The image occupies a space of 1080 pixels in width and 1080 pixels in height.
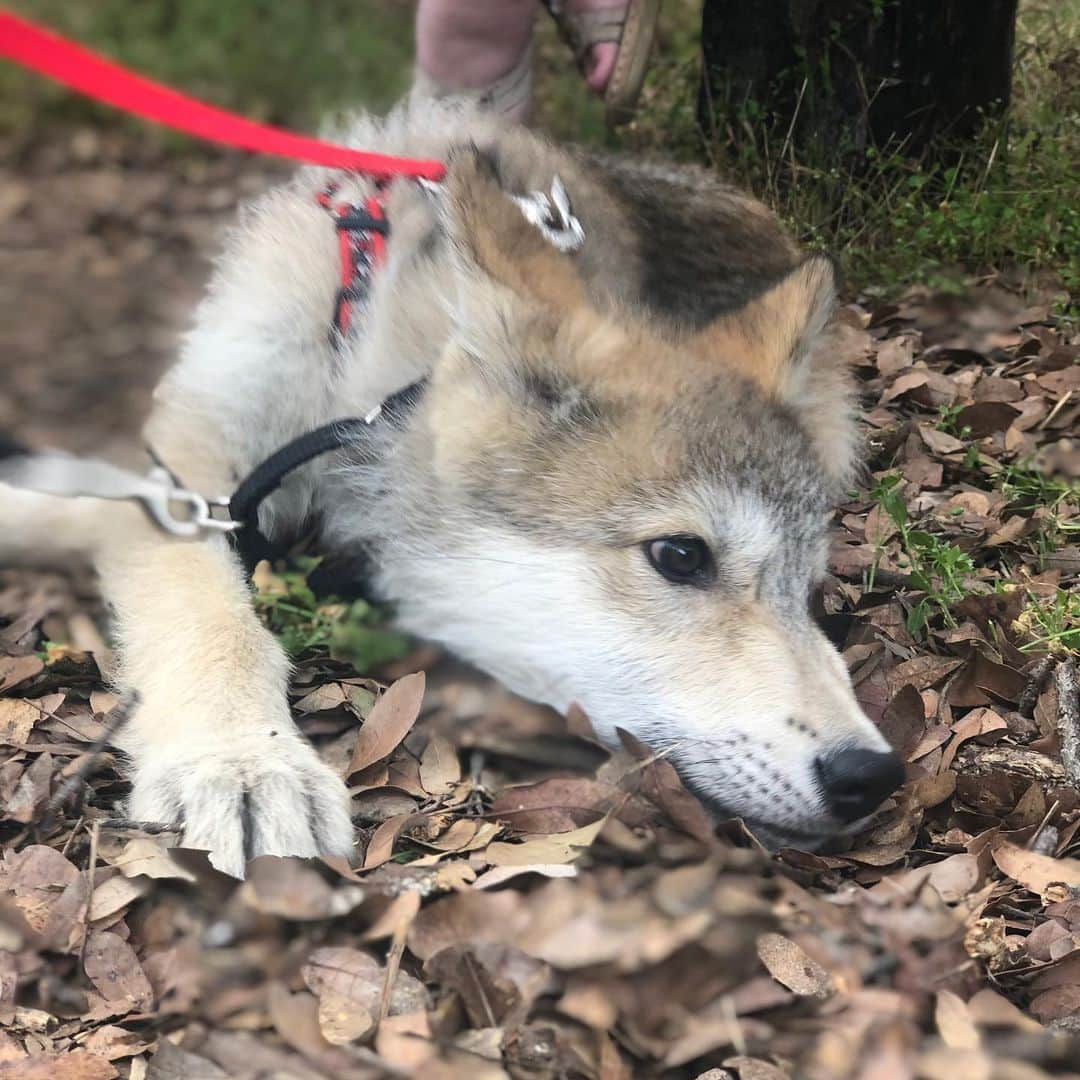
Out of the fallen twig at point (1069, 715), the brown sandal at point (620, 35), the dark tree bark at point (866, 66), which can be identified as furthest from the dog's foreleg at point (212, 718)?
the dark tree bark at point (866, 66)

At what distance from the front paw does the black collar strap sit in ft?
2.04

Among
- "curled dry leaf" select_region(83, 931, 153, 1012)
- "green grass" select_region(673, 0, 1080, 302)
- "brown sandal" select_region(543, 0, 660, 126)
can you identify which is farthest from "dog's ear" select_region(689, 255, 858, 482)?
"brown sandal" select_region(543, 0, 660, 126)

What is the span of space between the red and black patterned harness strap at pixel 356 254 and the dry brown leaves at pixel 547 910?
905 millimetres

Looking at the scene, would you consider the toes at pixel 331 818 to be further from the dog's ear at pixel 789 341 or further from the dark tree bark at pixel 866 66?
the dark tree bark at pixel 866 66

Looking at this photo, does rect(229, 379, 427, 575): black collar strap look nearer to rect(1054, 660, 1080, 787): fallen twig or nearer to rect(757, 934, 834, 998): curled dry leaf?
rect(757, 934, 834, 998): curled dry leaf

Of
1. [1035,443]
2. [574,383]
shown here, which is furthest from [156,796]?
[1035,443]

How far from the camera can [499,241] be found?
2516 millimetres

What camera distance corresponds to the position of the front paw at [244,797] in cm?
206

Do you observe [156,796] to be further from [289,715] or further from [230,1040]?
[230,1040]

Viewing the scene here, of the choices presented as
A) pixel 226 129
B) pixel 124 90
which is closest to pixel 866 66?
pixel 226 129

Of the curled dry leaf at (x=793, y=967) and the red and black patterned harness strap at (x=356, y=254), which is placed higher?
the red and black patterned harness strap at (x=356, y=254)

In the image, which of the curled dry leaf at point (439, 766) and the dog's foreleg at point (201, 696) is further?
the curled dry leaf at point (439, 766)

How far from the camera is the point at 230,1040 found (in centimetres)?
167

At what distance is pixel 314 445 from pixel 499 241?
65cm
